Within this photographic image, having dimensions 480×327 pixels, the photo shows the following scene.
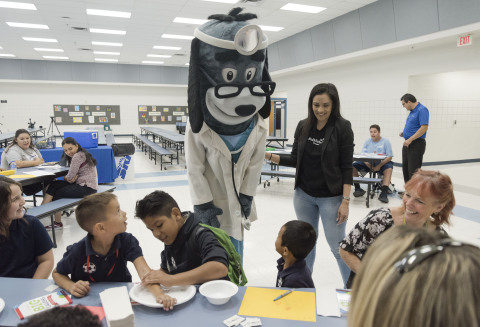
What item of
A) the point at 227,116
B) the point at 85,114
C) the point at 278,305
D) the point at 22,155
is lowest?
the point at 278,305

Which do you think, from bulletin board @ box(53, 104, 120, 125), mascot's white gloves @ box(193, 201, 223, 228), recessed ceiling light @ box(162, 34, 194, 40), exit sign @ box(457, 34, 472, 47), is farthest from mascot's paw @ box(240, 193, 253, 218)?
bulletin board @ box(53, 104, 120, 125)

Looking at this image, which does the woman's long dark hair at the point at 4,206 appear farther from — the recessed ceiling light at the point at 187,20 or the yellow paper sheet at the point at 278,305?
the recessed ceiling light at the point at 187,20

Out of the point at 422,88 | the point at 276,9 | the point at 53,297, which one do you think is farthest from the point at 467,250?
the point at 422,88

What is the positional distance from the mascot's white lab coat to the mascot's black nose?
0.50 feet

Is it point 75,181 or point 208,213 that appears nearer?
point 208,213

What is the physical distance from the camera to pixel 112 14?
780 centimetres

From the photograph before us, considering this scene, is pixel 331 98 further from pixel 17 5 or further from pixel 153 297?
pixel 17 5

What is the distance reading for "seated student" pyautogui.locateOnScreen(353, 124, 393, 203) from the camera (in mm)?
5274

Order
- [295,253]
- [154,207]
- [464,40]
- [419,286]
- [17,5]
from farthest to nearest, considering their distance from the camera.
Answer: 1. [17,5]
2. [464,40]
3. [295,253]
4. [154,207]
5. [419,286]

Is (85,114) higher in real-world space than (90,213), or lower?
higher

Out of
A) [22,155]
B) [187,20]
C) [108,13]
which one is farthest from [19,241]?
[187,20]

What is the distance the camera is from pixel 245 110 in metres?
1.87

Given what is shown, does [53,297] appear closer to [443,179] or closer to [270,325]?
[270,325]

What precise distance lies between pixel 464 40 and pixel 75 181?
6.70m
